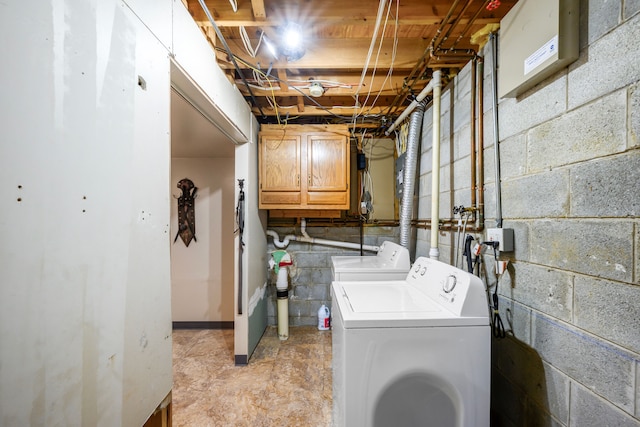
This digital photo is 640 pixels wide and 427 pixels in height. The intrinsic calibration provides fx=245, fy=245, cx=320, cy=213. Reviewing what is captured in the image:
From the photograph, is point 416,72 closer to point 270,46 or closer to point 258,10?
point 270,46

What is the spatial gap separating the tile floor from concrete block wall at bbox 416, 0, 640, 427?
1.21m

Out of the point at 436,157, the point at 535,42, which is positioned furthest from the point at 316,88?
the point at 535,42

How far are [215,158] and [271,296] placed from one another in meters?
1.83

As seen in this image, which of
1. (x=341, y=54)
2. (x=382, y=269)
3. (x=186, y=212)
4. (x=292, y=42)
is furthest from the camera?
(x=186, y=212)

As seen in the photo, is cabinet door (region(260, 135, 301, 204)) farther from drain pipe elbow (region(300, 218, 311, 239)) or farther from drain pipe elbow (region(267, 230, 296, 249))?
drain pipe elbow (region(267, 230, 296, 249))

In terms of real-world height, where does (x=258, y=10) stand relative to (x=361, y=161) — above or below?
above

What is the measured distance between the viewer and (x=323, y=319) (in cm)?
282

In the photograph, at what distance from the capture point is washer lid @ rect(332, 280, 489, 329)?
3.43ft

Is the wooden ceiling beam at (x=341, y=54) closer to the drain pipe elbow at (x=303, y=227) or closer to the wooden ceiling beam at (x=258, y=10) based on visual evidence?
the wooden ceiling beam at (x=258, y=10)

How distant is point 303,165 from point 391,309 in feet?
5.74

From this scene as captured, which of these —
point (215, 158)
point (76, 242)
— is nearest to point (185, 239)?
point (215, 158)

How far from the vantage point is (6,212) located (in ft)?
1.65

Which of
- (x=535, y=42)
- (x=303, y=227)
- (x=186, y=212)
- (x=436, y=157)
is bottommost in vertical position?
(x=303, y=227)

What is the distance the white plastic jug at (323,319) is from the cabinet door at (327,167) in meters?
1.29
